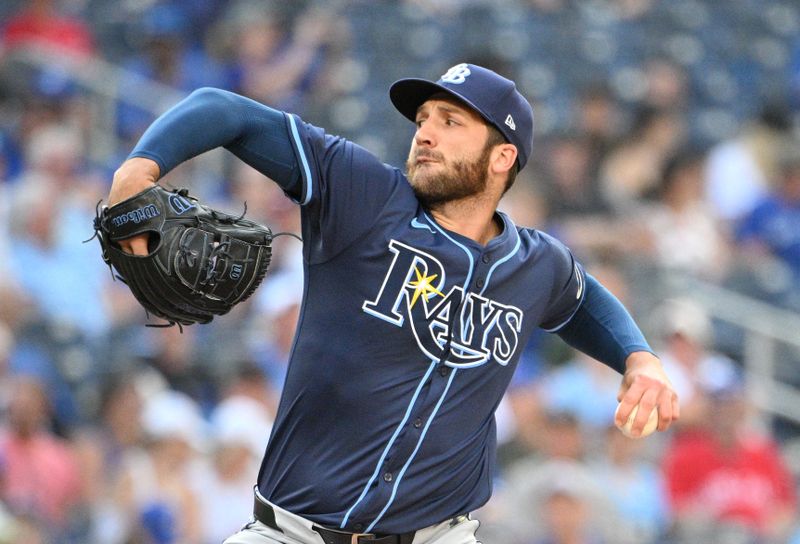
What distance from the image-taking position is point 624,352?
4.15 meters

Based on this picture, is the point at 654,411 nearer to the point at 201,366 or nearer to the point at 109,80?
the point at 201,366

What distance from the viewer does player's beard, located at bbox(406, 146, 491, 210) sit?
3.82 meters

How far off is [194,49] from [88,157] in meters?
1.46

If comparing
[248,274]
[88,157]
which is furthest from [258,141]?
[88,157]

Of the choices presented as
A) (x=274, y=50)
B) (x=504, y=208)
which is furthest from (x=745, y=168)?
(x=274, y=50)

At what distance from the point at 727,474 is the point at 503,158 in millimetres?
4272

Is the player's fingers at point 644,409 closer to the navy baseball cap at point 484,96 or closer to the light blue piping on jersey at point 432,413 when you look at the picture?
the light blue piping on jersey at point 432,413

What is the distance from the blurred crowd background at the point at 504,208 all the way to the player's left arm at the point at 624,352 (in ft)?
8.58

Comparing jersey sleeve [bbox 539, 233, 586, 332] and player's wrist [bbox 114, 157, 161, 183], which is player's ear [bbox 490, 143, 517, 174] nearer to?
jersey sleeve [bbox 539, 233, 586, 332]

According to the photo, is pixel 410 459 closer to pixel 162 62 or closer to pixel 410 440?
pixel 410 440

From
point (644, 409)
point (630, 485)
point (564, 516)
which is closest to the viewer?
point (644, 409)

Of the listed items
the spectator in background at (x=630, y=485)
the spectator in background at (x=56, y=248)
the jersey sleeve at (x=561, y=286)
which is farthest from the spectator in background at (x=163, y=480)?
the jersey sleeve at (x=561, y=286)

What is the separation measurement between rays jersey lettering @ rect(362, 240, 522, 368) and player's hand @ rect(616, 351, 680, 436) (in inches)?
14.1

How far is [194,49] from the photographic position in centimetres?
979
